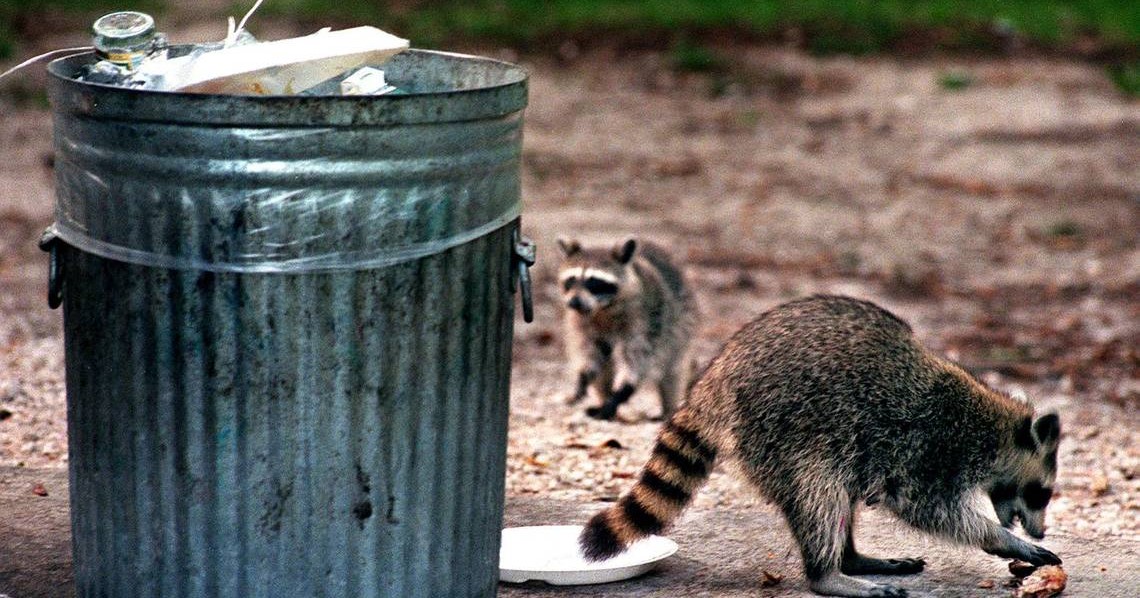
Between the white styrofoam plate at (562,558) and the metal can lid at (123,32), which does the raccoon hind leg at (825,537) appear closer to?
the white styrofoam plate at (562,558)

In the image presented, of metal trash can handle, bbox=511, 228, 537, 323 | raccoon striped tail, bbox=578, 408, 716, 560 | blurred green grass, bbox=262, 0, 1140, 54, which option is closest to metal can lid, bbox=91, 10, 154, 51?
metal trash can handle, bbox=511, 228, 537, 323

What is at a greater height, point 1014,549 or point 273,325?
point 273,325

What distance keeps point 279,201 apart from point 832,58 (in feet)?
33.7

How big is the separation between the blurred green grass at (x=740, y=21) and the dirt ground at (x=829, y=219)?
520mm

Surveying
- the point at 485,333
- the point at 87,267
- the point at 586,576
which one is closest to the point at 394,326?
the point at 485,333

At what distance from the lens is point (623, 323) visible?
657 cm

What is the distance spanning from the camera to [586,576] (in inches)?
143

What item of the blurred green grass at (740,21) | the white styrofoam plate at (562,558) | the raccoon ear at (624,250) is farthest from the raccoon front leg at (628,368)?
the blurred green grass at (740,21)

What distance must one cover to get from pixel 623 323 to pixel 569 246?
0.41m

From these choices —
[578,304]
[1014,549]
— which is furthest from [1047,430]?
[578,304]

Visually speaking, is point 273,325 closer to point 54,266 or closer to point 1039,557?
point 54,266

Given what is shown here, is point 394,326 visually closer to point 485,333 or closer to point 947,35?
point 485,333

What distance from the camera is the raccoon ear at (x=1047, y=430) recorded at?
3.86 metres

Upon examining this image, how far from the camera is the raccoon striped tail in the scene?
3.58m
